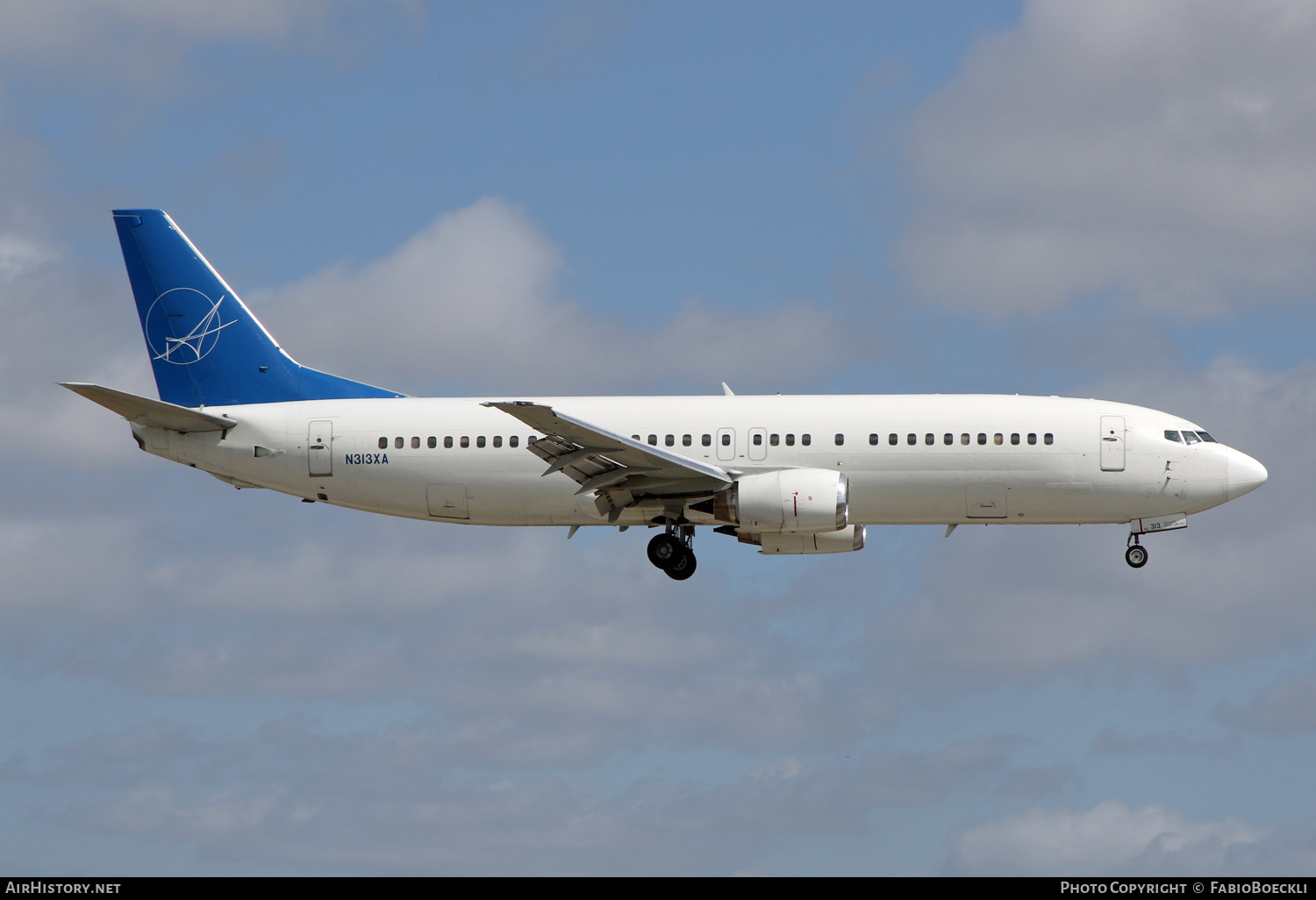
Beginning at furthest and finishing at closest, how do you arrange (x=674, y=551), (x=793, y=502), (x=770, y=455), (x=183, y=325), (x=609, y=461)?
(x=183, y=325)
(x=674, y=551)
(x=770, y=455)
(x=609, y=461)
(x=793, y=502)

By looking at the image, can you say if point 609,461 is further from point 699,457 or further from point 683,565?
point 683,565

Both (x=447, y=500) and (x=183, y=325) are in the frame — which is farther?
(x=183, y=325)

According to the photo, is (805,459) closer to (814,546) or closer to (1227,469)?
(814,546)

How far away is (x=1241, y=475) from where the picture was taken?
41.0 m

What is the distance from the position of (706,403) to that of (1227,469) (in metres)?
14.9

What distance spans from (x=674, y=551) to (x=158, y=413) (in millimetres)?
15981

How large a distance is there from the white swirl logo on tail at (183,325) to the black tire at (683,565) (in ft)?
54.9

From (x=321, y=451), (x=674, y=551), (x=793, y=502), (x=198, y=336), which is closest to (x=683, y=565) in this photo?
(x=674, y=551)

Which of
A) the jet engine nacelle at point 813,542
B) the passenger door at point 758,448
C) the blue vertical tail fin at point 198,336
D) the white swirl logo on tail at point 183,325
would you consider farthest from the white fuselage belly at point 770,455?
the white swirl logo on tail at point 183,325

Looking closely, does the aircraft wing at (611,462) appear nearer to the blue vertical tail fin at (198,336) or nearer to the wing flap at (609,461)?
the wing flap at (609,461)

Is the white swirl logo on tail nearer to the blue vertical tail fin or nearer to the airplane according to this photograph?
the blue vertical tail fin

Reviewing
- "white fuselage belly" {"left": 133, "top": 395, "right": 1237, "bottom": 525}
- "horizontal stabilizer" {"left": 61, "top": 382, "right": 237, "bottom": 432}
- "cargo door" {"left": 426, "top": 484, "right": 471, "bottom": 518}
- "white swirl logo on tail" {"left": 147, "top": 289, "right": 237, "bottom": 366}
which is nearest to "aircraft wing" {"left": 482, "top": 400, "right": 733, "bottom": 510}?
"white fuselage belly" {"left": 133, "top": 395, "right": 1237, "bottom": 525}

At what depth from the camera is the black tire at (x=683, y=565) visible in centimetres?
4322

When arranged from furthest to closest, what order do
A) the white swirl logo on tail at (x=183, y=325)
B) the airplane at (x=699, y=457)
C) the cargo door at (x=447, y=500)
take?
the white swirl logo on tail at (x=183, y=325), the cargo door at (x=447, y=500), the airplane at (x=699, y=457)
